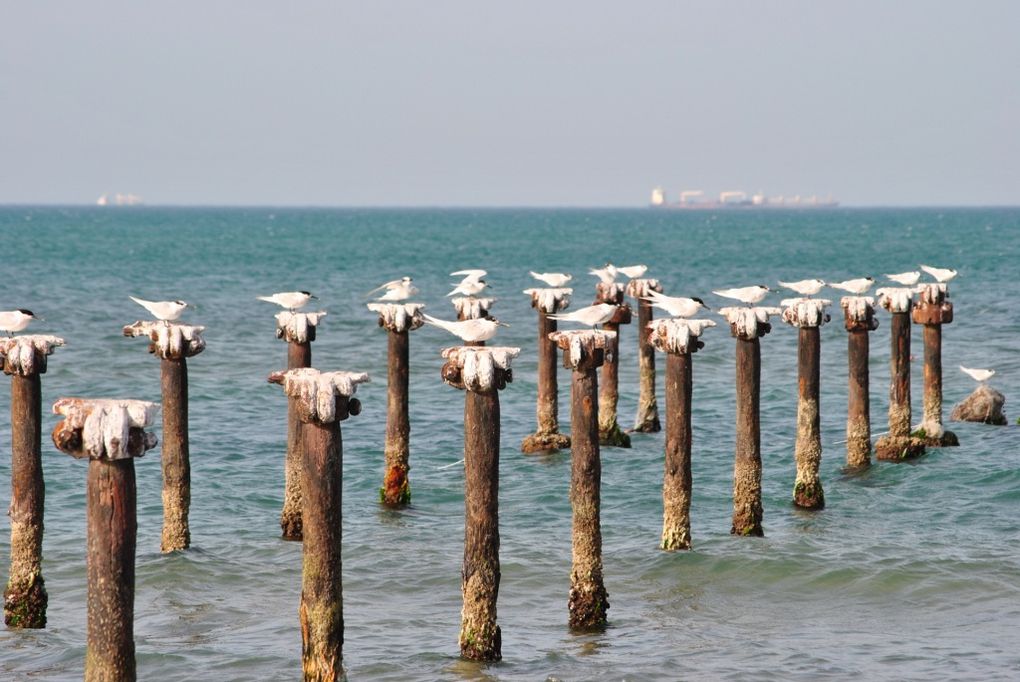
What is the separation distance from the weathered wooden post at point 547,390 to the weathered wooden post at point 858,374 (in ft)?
11.3

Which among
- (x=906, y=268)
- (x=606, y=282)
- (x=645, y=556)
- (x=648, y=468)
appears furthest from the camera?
(x=906, y=268)

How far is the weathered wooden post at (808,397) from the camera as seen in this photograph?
49.7ft

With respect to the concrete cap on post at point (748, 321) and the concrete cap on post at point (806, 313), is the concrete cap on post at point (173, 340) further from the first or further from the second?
the concrete cap on post at point (806, 313)

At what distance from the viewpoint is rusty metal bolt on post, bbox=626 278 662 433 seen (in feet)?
64.2

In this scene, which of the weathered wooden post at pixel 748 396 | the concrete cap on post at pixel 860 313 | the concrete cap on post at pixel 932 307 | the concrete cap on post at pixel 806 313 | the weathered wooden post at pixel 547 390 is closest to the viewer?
the weathered wooden post at pixel 748 396

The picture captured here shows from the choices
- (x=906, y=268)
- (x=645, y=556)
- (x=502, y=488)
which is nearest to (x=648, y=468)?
(x=502, y=488)

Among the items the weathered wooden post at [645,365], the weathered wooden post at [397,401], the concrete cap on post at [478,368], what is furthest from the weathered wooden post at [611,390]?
the concrete cap on post at [478,368]

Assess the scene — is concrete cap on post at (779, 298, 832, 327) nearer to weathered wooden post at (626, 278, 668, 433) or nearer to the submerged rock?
weathered wooden post at (626, 278, 668, 433)

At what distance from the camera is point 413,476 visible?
17719 mm

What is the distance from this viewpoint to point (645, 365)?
2000cm

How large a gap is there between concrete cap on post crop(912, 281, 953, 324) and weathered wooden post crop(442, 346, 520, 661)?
32.3 ft

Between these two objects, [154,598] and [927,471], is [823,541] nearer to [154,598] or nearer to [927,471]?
[927,471]

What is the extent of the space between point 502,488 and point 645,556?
12.7 ft

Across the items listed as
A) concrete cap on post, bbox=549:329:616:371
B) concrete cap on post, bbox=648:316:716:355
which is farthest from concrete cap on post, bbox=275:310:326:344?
concrete cap on post, bbox=549:329:616:371
